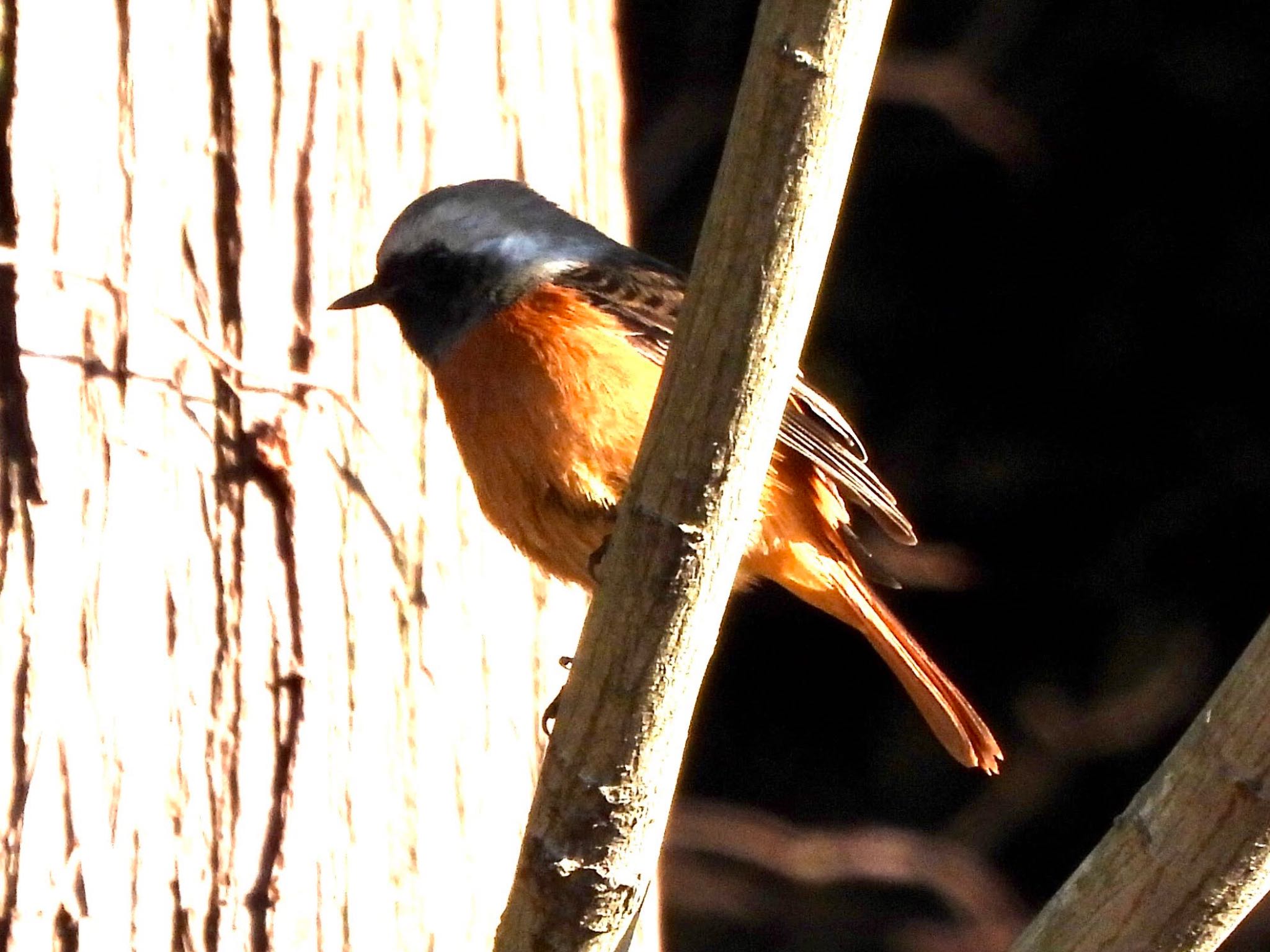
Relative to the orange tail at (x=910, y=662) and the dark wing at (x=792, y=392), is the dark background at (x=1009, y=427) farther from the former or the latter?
the dark wing at (x=792, y=392)

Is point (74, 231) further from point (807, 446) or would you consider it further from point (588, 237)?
point (807, 446)

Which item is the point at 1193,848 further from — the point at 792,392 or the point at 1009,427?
the point at 1009,427

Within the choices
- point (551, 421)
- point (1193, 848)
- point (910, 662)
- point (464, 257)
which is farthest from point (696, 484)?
point (910, 662)

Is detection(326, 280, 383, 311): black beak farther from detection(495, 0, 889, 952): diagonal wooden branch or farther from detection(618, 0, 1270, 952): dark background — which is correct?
detection(618, 0, 1270, 952): dark background

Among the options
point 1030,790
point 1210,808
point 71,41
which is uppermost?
point 71,41

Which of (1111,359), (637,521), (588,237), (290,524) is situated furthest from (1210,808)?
(1111,359)

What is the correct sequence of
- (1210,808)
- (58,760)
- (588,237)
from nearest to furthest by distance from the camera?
(1210,808) → (58,760) → (588,237)

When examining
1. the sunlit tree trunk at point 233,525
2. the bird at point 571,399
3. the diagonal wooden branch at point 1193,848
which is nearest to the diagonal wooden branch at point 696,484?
the diagonal wooden branch at point 1193,848
